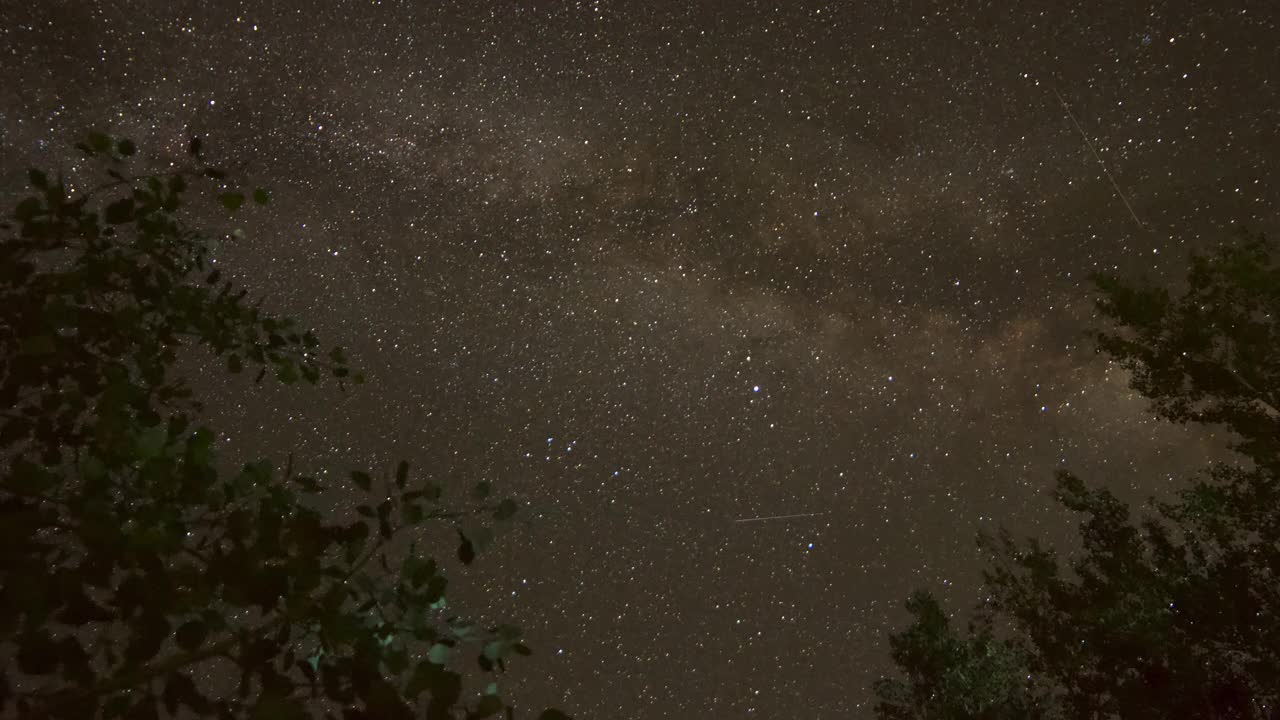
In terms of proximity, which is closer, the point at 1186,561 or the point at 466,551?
the point at 466,551

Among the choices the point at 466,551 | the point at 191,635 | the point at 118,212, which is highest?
the point at 118,212

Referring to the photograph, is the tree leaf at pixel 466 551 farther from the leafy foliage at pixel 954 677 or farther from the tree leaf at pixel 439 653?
the leafy foliage at pixel 954 677

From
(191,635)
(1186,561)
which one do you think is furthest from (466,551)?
(1186,561)

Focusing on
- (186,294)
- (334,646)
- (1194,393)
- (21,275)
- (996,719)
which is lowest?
(334,646)

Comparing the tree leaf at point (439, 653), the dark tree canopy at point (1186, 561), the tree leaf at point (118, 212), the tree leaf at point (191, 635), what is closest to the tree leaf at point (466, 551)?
the tree leaf at point (439, 653)

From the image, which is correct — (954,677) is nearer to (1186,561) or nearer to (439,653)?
(1186,561)

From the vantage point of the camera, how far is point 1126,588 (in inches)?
539

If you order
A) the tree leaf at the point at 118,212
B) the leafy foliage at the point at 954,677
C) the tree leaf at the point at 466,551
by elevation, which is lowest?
the tree leaf at the point at 466,551

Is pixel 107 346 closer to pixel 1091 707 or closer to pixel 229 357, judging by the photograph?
pixel 229 357

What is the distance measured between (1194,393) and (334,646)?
13.5 metres

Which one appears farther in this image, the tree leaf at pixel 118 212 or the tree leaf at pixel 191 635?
the tree leaf at pixel 118 212

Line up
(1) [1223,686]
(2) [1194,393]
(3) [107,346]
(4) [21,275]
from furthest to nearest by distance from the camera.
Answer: (1) [1223,686] < (2) [1194,393] < (3) [107,346] < (4) [21,275]

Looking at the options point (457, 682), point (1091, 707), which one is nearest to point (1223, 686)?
point (1091, 707)

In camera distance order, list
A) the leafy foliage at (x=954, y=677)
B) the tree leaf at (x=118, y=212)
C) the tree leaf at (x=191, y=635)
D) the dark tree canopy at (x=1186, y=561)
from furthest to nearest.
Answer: the leafy foliage at (x=954, y=677) < the dark tree canopy at (x=1186, y=561) < the tree leaf at (x=118, y=212) < the tree leaf at (x=191, y=635)
